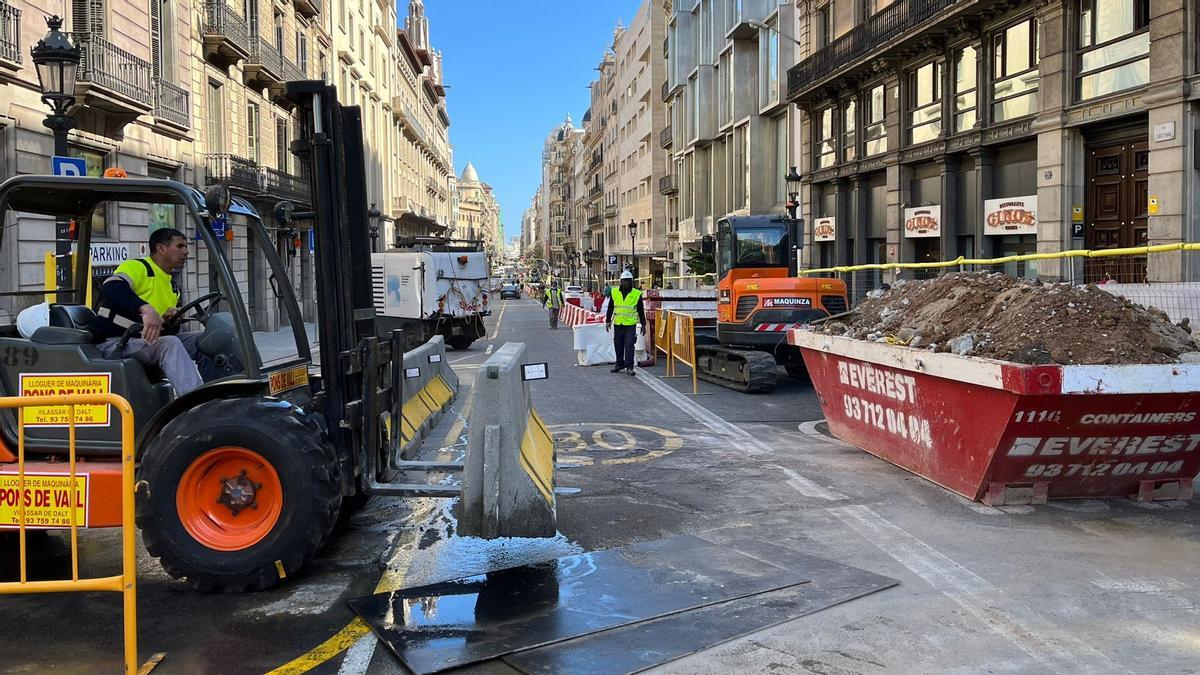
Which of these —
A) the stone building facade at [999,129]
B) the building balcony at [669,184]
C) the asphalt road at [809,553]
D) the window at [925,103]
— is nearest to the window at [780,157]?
the stone building facade at [999,129]

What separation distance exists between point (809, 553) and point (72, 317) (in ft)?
15.5

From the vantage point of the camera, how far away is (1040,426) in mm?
6320

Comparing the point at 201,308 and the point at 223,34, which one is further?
the point at 223,34

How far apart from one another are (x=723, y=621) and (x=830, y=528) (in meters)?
2.05

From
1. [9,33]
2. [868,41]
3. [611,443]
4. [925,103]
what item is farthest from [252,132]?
[611,443]

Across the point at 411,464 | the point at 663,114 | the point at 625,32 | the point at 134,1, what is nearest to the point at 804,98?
the point at 134,1

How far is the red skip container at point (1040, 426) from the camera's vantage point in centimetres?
604

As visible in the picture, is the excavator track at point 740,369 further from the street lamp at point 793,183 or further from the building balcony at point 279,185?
the building balcony at point 279,185

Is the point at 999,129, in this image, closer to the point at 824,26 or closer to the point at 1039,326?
the point at 824,26

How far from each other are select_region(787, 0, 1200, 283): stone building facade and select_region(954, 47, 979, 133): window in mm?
50

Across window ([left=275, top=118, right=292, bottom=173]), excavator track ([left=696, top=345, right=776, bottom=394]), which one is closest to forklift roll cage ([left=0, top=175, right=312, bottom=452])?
excavator track ([left=696, top=345, right=776, bottom=394])

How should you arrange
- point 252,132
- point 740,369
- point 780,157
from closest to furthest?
point 740,369 < point 252,132 < point 780,157

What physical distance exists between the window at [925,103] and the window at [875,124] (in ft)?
4.96

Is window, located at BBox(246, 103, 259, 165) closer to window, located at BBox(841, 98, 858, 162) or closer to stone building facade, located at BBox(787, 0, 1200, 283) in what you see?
stone building facade, located at BBox(787, 0, 1200, 283)
